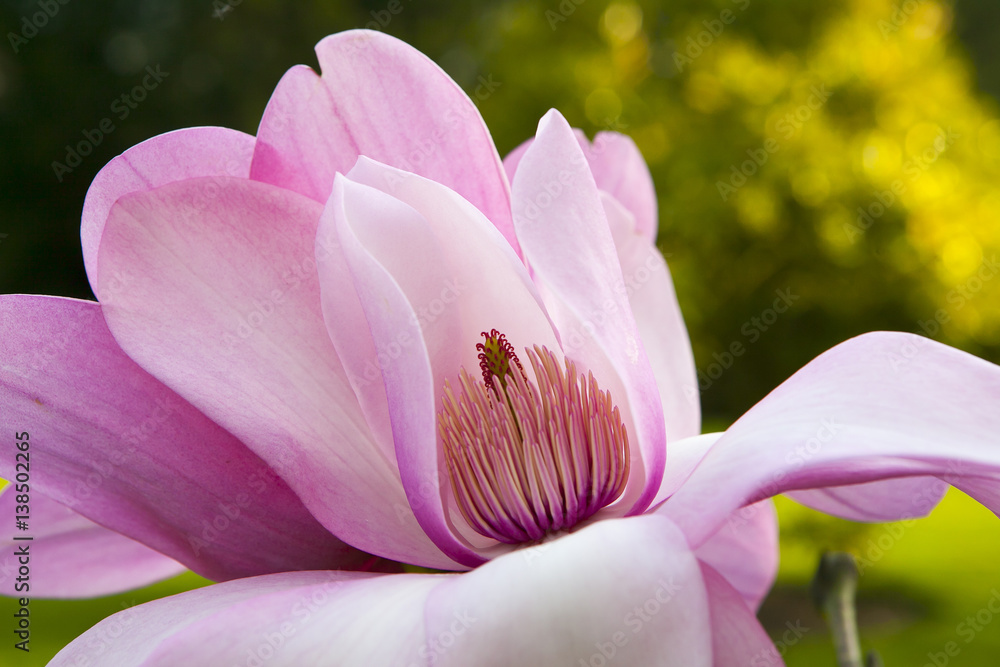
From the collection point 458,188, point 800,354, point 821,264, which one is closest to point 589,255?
point 458,188

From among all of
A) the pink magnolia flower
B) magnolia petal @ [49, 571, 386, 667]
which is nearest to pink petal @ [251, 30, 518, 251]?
the pink magnolia flower

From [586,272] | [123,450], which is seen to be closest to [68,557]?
[123,450]

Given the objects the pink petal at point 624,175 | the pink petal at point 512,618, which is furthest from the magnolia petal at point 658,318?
the pink petal at point 512,618

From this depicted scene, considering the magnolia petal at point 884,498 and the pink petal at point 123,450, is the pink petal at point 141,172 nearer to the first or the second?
the pink petal at point 123,450

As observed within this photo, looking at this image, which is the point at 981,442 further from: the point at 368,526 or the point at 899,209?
the point at 899,209

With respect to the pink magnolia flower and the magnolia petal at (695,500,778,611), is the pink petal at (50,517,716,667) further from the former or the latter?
the magnolia petal at (695,500,778,611)
